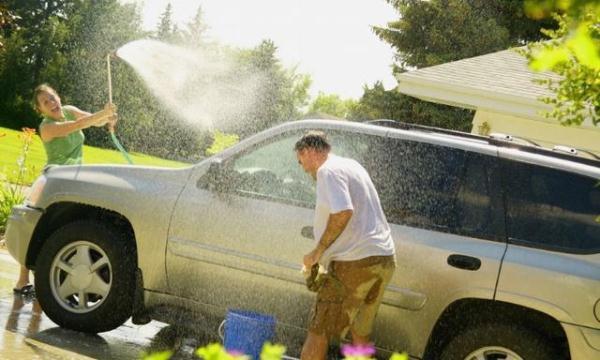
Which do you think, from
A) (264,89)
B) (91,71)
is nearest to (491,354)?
(91,71)

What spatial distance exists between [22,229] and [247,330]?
221 centimetres

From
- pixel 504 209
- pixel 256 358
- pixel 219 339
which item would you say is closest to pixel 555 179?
pixel 504 209

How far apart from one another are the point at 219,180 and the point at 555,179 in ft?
7.09

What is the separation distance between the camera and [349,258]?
211 inches

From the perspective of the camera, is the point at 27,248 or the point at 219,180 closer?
the point at 219,180

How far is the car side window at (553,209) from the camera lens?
5.30m

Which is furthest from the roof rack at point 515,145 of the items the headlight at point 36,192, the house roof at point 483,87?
the house roof at point 483,87

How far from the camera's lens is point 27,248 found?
667 centimetres

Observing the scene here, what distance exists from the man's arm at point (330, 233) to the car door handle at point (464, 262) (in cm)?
72

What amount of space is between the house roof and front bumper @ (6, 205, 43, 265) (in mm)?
7053

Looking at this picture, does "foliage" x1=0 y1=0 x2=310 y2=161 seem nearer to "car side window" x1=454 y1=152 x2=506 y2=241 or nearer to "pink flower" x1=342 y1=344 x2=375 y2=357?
"car side window" x1=454 y1=152 x2=506 y2=241

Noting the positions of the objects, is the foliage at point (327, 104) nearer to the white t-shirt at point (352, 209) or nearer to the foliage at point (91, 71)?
the foliage at point (91, 71)

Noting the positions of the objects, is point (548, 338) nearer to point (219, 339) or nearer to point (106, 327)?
point (219, 339)

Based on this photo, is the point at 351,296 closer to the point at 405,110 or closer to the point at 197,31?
the point at 405,110
